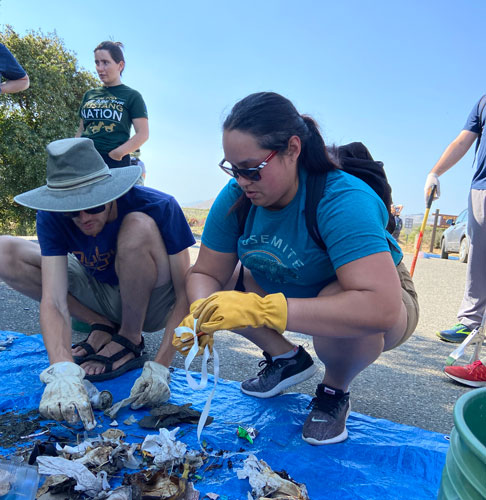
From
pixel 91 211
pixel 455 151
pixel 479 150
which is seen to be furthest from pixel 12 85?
pixel 479 150

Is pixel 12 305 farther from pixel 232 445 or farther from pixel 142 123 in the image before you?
pixel 232 445

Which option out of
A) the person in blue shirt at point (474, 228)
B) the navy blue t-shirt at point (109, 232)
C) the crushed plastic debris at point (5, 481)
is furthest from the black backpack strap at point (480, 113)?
the crushed plastic debris at point (5, 481)

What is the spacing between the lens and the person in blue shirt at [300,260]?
54.0 inches

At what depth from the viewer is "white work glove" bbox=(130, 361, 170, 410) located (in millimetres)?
1757

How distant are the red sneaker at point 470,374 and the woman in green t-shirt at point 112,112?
2903 millimetres

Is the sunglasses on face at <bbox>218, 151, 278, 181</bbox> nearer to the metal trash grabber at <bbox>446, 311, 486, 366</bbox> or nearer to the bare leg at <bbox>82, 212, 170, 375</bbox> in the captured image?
the bare leg at <bbox>82, 212, 170, 375</bbox>

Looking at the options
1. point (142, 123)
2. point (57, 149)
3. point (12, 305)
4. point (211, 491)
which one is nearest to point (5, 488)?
point (211, 491)

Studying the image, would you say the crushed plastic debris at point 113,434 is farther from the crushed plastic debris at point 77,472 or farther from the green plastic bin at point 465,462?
the green plastic bin at point 465,462

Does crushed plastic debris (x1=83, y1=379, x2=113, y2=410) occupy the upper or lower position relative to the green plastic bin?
lower

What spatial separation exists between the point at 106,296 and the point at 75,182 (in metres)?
0.76

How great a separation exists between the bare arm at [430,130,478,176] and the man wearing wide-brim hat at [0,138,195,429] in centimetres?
219

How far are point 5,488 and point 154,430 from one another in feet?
2.15

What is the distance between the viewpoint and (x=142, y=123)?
368cm

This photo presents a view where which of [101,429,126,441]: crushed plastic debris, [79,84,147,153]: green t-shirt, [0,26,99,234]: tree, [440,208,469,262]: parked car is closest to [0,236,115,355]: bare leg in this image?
[101,429,126,441]: crushed plastic debris
